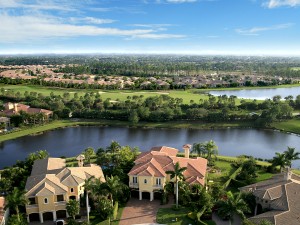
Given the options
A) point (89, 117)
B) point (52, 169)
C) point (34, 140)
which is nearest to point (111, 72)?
point (89, 117)

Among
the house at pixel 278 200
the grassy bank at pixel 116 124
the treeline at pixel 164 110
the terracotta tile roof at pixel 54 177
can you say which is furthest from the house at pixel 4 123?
the house at pixel 278 200

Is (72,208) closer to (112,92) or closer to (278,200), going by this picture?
(278,200)

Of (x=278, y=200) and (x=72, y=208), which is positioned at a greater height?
(x=278, y=200)

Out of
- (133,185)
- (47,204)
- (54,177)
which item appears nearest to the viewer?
(47,204)

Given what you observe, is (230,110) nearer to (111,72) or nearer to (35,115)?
(35,115)

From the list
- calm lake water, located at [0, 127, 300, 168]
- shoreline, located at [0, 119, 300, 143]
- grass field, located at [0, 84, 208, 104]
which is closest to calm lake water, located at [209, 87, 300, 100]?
grass field, located at [0, 84, 208, 104]

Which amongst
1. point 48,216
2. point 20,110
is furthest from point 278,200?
point 20,110

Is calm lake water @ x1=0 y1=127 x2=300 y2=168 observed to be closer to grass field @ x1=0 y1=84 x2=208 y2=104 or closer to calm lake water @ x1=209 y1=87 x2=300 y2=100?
Result: grass field @ x1=0 y1=84 x2=208 y2=104
